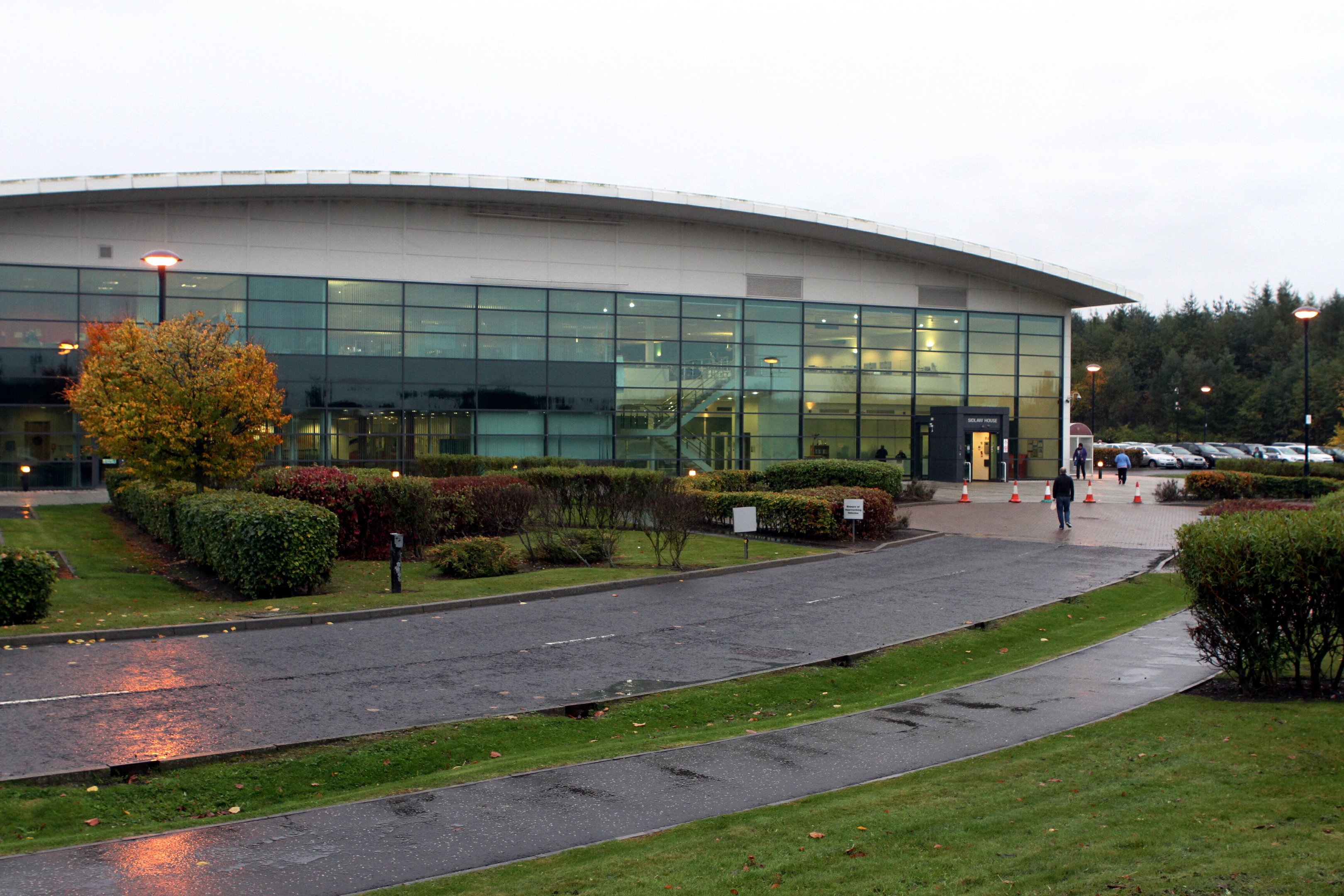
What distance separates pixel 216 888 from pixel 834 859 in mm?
3163

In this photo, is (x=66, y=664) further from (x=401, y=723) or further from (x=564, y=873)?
(x=564, y=873)

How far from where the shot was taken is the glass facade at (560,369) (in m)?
34.2

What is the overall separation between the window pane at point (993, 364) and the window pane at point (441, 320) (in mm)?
21766

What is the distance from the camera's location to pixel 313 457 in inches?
1405

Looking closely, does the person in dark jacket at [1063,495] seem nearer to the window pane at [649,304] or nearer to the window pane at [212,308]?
the window pane at [649,304]

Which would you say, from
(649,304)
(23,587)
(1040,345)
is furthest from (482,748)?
(1040,345)

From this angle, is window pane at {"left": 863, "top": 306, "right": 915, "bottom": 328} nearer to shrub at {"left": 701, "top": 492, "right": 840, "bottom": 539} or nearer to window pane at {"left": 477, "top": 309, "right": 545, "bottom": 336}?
window pane at {"left": 477, "top": 309, "right": 545, "bottom": 336}

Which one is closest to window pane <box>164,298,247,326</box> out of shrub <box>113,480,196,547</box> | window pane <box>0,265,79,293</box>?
window pane <box>0,265,79,293</box>

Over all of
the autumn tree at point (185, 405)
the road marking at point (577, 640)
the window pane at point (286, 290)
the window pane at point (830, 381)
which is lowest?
the road marking at point (577, 640)

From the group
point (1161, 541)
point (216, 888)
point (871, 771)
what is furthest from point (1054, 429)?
point (216, 888)

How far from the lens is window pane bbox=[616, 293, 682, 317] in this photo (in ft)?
130

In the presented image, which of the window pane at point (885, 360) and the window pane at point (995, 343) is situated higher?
the window pane at point (995, 343)

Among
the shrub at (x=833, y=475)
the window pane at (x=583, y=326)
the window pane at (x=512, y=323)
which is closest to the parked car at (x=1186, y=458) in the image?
the window pane at (x=583, y=326)

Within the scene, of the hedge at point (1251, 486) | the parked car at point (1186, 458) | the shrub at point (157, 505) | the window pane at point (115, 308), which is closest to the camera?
the shrub at point (157, 505)
